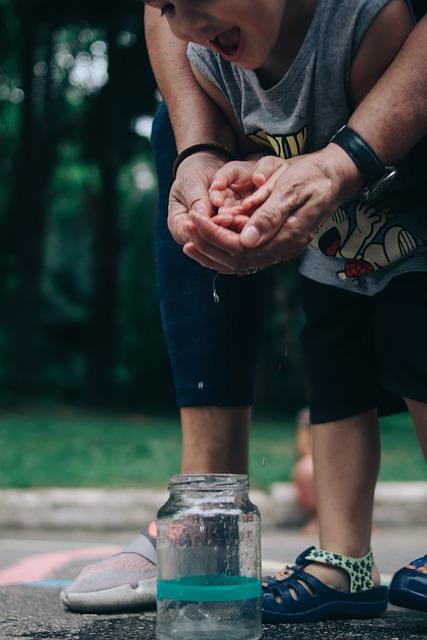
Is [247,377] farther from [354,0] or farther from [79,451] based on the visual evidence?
[79,451]

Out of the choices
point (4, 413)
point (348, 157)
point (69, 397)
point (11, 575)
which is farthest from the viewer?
point (69, 397)

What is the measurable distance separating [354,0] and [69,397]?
53.3 feet

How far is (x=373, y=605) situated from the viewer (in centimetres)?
240

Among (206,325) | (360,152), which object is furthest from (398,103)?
(206,325)

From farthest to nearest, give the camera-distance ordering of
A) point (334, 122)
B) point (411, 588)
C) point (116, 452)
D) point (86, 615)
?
point (116, 452) → point (86, 615) → point (411, 588) → point (334, 122)

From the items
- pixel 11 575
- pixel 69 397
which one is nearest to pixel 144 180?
pixel 69 397

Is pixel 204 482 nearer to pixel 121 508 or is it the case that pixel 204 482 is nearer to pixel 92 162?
pixel 121 508

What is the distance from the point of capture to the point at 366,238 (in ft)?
7.37

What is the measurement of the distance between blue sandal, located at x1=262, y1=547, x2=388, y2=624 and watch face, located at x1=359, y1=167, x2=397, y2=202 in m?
0.88

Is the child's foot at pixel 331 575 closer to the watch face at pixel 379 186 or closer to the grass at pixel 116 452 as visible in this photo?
the watch face at pixel 379 186

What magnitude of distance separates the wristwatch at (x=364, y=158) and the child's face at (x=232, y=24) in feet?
0.77

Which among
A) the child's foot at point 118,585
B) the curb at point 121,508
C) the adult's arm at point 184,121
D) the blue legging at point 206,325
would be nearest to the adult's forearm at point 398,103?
the adult's arm at point 184,121

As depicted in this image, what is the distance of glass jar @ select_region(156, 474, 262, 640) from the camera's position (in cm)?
209

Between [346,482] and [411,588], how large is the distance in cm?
29
